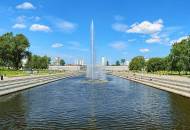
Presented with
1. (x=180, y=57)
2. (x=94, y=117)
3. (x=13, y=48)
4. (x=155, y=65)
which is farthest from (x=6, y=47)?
(x=94, y=117)

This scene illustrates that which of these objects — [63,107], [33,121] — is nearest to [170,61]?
[63,107]

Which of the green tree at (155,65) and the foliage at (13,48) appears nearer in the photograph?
the foliage at (13,48)

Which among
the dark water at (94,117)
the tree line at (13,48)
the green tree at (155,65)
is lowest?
the dark water at (94,117)

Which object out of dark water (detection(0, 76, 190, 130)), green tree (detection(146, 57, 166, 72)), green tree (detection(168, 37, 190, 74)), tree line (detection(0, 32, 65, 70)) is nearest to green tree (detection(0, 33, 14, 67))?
tree line (detection(0, 32, 65, 70))

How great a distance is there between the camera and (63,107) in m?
28.5

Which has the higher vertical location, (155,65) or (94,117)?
(155,65)

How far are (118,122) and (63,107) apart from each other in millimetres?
8412

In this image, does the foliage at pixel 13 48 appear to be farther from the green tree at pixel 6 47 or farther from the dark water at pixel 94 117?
the dark water at pixel 94 117

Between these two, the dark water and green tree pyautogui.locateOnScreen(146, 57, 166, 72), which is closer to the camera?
the dark water

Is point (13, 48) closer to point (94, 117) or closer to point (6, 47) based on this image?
point (6, 47)

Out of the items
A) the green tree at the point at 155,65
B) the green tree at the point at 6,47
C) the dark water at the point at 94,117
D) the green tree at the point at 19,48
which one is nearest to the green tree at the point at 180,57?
the green tree at the point at 155,65

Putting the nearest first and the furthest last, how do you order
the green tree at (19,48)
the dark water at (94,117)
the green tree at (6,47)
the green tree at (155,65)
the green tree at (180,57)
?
the dark water at (94,117)
the green tree at (180,57)
the green tree at (6,47)
the green tree at (19,48)
the green tree at (155,65)

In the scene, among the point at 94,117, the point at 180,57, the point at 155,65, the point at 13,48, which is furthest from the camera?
the point at 155,65

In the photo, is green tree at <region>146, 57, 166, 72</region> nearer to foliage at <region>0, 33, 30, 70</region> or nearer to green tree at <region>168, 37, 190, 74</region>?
green tree at <region>168, 37, 190, 74</region>
